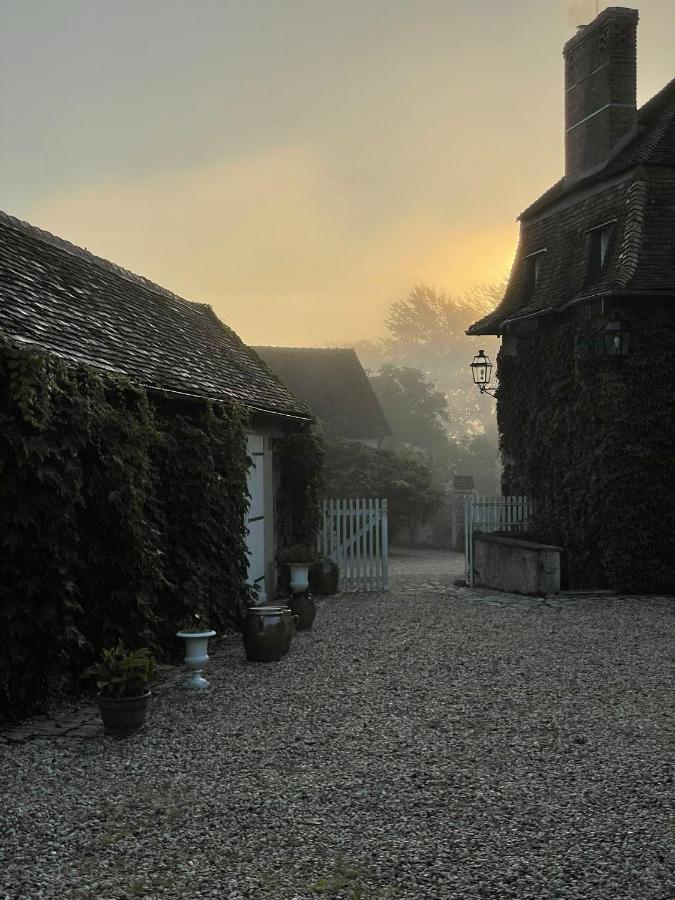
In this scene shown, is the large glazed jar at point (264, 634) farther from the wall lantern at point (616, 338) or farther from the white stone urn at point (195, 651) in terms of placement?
the wall lantern at point (616, 338)

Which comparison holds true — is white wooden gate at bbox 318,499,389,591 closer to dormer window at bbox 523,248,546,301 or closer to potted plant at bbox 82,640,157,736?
dormer window at bbox 523,248,546,301

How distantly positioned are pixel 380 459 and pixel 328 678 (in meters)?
19.7

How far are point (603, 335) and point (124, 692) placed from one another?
10349 mm

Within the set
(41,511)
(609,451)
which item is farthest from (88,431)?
(609,451)

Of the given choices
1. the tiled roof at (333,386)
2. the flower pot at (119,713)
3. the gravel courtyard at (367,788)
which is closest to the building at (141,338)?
the flower pot at (119,713)

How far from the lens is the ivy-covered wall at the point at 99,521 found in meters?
6.54

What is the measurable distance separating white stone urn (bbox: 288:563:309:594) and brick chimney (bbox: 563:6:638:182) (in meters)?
9.88

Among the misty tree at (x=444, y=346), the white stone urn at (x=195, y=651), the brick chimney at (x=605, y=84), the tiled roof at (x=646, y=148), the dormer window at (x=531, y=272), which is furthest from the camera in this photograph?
the misty tree at (x=444, y=346)

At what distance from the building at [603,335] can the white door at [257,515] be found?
17.2ft

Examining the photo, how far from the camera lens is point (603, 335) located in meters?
14.2

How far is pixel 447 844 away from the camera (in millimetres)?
4387

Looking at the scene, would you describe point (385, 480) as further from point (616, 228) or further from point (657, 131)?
point (657, 131)

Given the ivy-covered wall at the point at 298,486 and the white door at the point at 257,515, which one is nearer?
the white door at the point at 257,515

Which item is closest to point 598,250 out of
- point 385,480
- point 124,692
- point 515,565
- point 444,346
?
point 515,565
